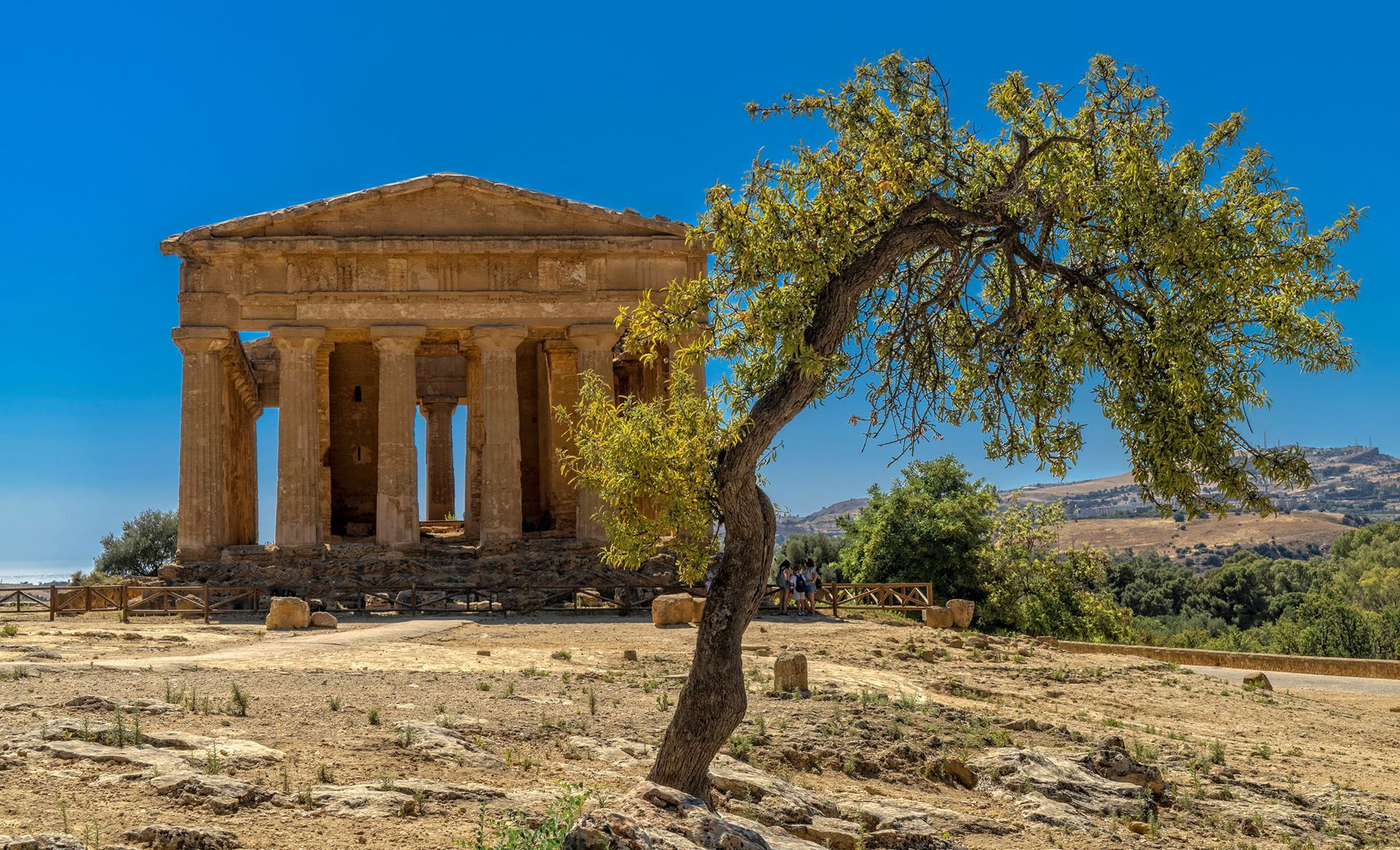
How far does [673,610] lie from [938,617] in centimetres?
640

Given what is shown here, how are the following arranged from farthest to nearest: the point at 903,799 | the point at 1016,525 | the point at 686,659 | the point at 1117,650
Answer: the point at 1016,525, the point at 1117,650, the point at 686,659, the point at 903,799

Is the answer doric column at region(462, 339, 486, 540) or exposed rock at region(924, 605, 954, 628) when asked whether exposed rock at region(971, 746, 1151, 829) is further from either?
doric column at region(462, 339, 486, 540)

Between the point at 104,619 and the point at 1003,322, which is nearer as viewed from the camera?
the point at 1003,322

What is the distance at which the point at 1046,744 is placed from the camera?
1527cm

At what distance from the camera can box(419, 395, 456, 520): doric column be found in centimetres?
5144

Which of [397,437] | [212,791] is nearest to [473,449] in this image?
[397,437]

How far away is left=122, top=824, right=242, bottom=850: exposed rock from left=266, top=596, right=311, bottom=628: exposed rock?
18.2m

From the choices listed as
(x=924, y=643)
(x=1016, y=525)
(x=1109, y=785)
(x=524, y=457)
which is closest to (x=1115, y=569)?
(x=1016, y=525)

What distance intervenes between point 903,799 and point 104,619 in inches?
898

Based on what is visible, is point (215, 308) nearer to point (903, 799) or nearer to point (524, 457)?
point (524, 457)

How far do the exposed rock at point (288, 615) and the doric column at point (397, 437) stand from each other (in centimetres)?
1039

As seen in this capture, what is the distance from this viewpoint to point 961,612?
96.8 feet

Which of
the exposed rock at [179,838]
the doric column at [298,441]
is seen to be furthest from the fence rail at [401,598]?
the exposed rock at [179,838]

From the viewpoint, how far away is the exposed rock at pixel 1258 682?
869 inches
